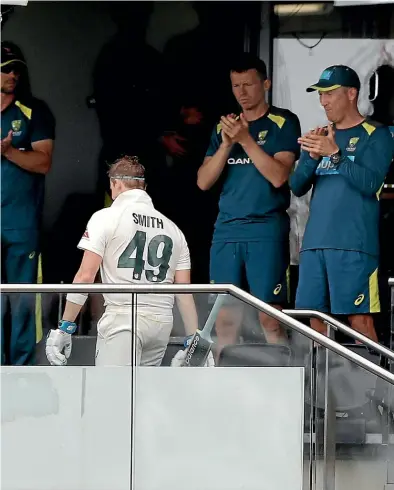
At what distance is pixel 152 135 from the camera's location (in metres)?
6.25

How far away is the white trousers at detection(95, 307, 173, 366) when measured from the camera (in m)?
5.18

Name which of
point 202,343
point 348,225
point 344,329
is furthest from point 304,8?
point 202,343

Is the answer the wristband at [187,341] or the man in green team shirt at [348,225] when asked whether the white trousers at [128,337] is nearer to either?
the wristband at [187,341]

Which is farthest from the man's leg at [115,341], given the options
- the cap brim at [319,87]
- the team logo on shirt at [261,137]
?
the cap brim at [319,87]

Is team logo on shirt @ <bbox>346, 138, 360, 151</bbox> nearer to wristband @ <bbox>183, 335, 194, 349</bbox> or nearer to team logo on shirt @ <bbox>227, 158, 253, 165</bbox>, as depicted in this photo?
team logo on shirt @ <bbox>227, 158, 253, 165</bbox>

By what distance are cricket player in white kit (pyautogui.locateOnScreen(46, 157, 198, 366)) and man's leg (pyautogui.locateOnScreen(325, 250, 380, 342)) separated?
93 cm

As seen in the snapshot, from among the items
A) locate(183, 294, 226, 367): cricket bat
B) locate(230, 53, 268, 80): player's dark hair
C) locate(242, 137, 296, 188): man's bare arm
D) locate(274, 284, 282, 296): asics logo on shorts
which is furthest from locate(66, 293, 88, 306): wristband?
locate(230, 53, 268, 80): player's dark hair

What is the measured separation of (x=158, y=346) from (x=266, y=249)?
1.38 m

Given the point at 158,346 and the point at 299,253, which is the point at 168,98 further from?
the point at 158,346

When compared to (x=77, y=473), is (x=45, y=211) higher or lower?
higher

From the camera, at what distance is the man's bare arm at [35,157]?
20.7 ft

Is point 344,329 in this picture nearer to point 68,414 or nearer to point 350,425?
point 350,425

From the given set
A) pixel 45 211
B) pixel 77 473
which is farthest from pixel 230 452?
pixel 45 211

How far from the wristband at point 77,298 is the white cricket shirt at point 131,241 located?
526mm
